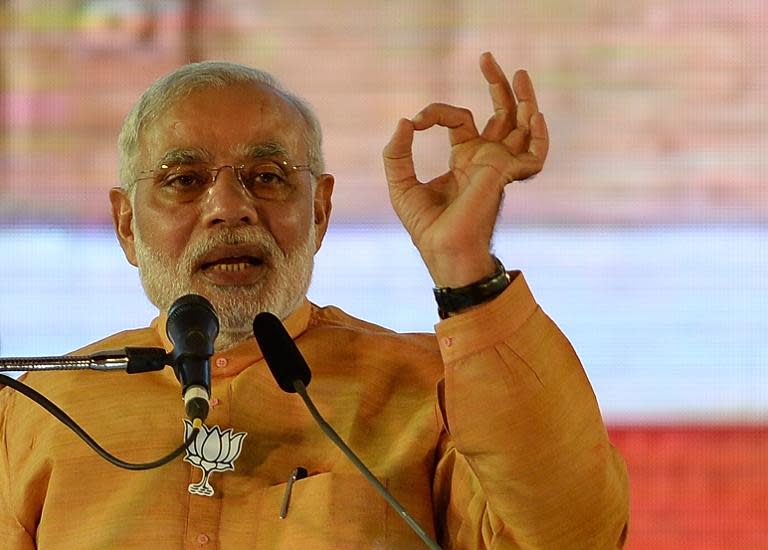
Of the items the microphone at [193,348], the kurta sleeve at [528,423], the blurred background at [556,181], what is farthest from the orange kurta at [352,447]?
the blurred background at [556,181]

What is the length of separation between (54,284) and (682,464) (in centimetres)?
165

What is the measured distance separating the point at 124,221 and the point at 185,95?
1.13 feet

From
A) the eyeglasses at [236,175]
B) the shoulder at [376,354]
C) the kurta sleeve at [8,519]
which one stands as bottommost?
the kurta sleeve at [8,519]

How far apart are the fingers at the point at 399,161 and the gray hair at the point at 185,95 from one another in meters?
0.60

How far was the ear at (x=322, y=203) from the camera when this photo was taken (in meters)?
2.73

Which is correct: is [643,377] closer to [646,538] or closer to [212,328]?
[646,538]

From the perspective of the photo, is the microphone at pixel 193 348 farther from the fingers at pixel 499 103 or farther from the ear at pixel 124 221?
the ear at pixel 124 221

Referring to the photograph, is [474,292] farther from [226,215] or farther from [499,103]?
[226,215]

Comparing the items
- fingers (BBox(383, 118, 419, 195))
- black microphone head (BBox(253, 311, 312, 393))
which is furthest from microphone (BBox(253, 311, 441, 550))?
fingers (BBox(383, 118, 419, 195))

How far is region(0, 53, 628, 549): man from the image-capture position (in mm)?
1977

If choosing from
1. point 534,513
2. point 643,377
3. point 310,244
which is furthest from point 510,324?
point 643,377

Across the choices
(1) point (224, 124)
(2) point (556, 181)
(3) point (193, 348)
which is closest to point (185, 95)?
(1) point (224, 124)

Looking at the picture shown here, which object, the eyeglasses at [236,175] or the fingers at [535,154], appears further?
the eyeglasses at [236,175]

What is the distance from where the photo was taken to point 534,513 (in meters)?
1.98
